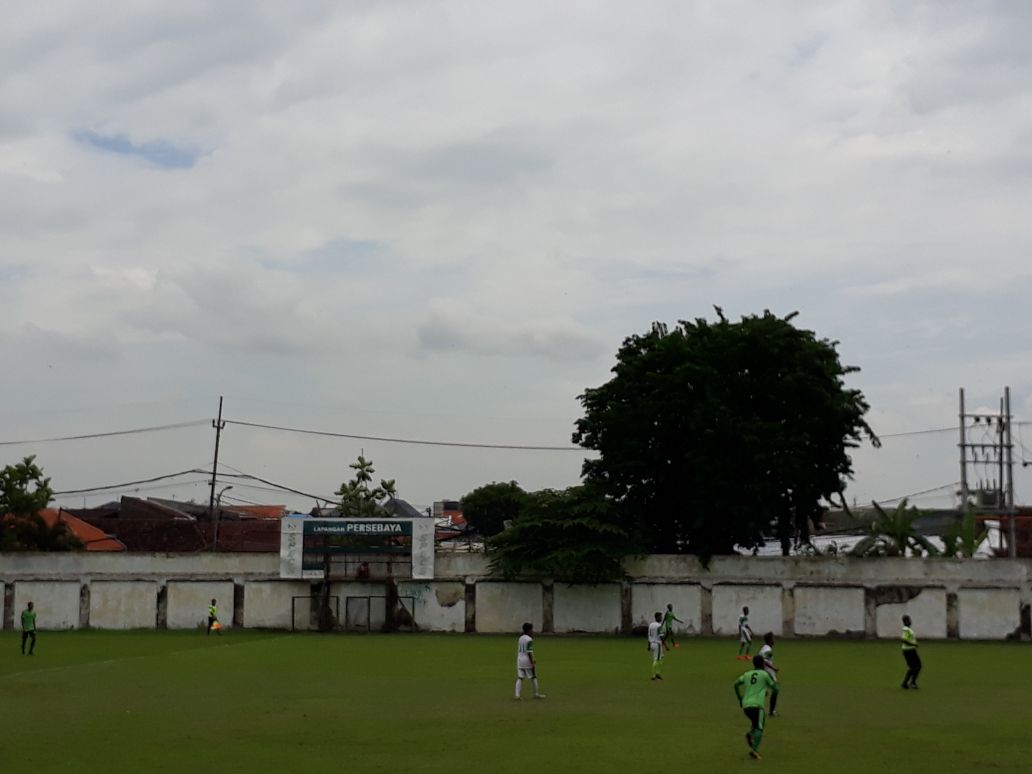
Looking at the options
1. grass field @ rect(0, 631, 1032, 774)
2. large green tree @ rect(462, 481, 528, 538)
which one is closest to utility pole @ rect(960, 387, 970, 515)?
grass field @ rect(0, 631, 1032, 774)

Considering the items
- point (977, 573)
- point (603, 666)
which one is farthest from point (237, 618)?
point (977, 573)

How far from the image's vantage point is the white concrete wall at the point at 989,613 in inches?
2023

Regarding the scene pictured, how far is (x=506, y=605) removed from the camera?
54000 mm

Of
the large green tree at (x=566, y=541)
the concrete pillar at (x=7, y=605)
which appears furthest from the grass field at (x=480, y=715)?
the concrete pillar at (x=7, y=605)

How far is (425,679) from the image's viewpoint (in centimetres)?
2983

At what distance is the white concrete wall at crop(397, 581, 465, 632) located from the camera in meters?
53.8

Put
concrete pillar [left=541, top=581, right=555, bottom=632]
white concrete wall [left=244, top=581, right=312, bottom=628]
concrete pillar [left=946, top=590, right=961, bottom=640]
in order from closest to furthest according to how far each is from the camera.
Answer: concrete pillar [left=946, top=590, right=961, bottom=640], concrete pillar [left=541, top=581, right=555, bottom=632], white concrete wall [left=244, top=581, right=312, bottom=628]

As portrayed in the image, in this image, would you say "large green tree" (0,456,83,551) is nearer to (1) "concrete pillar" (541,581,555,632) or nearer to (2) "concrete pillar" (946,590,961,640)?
(1) "concrete pillar" (541,581,555,632)

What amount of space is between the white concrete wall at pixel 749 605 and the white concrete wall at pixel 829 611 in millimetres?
960

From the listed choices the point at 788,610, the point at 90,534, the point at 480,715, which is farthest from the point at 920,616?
the point at 90,534

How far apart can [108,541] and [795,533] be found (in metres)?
40.1

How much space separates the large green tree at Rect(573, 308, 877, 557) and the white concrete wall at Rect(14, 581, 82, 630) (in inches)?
927

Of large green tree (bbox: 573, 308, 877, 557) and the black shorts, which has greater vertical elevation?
large green tree (bbox: 573, 308, 877, 557)

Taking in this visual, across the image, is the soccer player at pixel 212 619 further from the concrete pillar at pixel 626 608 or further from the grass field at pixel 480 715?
the concrete pillar at pixel 626 608
